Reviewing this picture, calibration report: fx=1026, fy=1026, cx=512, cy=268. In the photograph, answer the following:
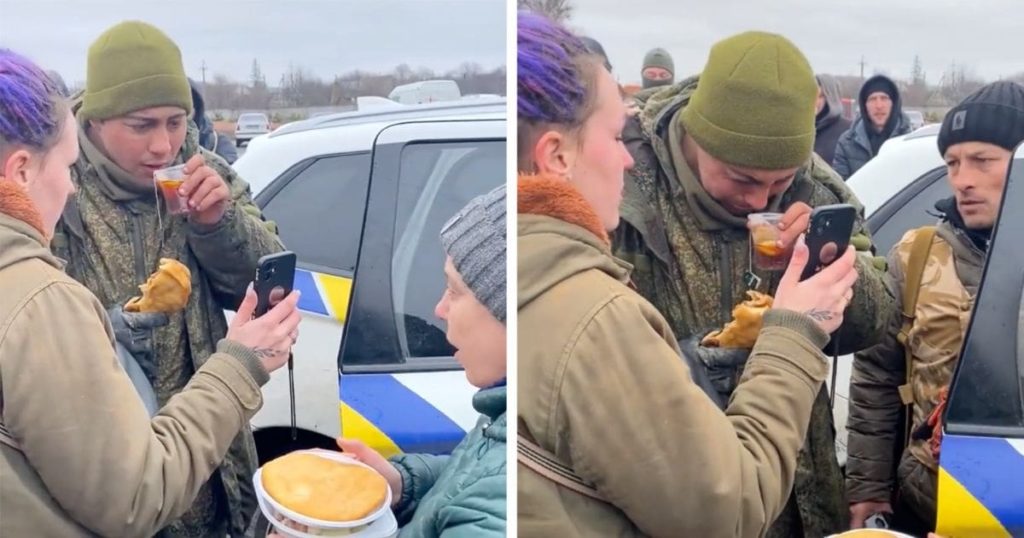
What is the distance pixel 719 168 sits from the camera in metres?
1.42

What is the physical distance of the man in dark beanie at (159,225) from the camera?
1.48 metres

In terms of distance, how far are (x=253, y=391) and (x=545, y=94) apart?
2.05ft

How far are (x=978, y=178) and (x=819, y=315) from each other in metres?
0.34

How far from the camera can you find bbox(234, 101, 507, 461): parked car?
5.12ft

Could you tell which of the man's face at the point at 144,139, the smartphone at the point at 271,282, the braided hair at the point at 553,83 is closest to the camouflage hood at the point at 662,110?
the braided hair at the point at 553,83

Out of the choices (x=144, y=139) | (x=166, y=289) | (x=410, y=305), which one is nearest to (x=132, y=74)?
(x=144, y=139)

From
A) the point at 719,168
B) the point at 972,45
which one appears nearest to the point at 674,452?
the point at 719,168

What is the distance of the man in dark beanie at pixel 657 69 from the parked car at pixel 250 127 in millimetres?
594

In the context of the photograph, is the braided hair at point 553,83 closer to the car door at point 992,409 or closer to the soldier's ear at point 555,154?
the soldier's ear at point 555,154

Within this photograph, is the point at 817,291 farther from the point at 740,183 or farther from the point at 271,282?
the point at 271,282

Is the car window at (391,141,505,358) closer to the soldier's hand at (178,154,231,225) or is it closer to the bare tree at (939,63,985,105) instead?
the soldier's hand at (178,154,231,225)

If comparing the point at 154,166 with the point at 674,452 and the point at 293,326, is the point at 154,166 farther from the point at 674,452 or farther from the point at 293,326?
the point at 674,452

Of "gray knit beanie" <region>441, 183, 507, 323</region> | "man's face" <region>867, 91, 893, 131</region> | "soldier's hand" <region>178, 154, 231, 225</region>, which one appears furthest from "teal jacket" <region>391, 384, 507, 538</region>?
"man's face" <region>867, 91, 893, 131</region>

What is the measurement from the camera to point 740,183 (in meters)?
1.43
